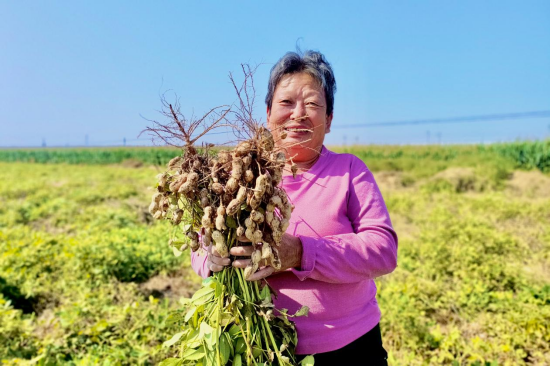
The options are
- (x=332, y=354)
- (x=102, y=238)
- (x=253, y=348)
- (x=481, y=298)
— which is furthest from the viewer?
(x=102, y=238)

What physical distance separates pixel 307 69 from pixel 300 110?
166 millimetres

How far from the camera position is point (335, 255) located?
4.09ft

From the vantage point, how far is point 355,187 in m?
1.40

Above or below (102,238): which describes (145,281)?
below

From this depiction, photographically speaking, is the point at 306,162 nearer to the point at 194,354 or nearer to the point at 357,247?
the point at 357,247

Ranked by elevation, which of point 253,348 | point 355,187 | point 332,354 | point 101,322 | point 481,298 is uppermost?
point 355,187

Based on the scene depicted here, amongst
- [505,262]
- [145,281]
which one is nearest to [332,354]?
[145,281]

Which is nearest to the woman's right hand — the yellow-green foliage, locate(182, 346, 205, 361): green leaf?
locate(182, 346, 205, 361): green leaf

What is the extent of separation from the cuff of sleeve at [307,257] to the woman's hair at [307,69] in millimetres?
557

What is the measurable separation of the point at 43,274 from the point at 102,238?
91 cm

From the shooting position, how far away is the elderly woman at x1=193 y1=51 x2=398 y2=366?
1.26m

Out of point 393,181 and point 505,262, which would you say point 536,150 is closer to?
point 393,181

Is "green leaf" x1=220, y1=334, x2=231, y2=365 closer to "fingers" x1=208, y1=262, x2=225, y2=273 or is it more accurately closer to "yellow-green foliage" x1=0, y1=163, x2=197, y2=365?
"fingers" x1=208, y1=262, x2=225, y2=273

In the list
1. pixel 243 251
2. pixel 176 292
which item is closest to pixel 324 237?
pixel 243 251
